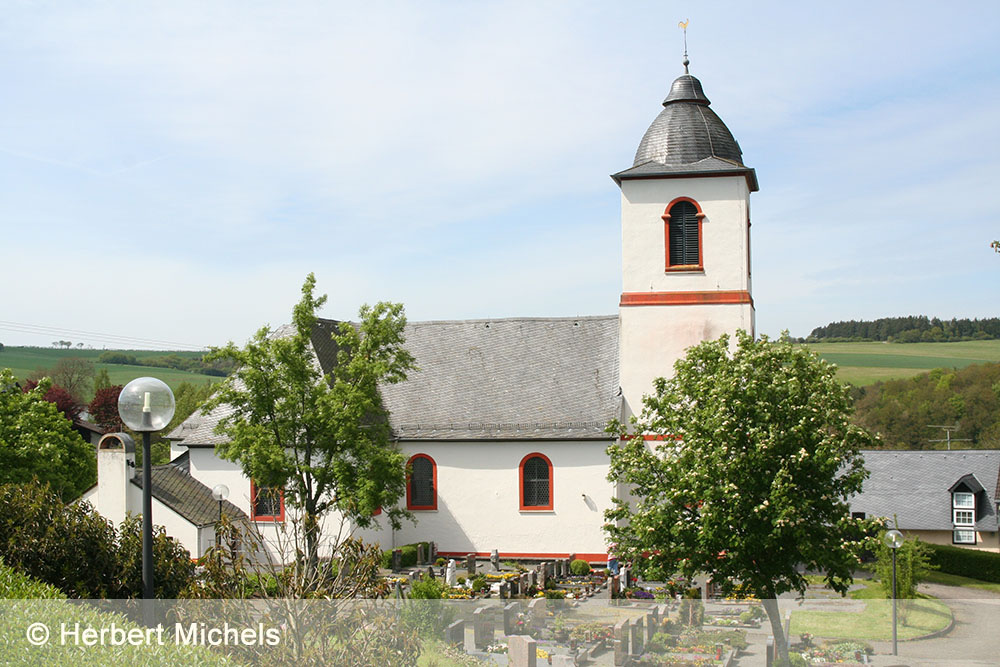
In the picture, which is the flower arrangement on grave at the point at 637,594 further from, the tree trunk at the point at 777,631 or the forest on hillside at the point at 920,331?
the forest on hillside at the point at 920,331

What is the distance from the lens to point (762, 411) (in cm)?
1766

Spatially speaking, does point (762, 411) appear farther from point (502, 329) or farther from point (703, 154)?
point (502, 329)

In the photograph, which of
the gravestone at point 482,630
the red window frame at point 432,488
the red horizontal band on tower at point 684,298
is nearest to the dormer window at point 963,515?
the red horizontal band on tower at point 684,298

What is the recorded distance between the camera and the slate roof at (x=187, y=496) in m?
27.5

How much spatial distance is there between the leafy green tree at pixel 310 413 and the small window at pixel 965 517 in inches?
1051

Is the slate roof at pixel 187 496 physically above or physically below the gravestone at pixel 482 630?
above

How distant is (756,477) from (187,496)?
18329 mm

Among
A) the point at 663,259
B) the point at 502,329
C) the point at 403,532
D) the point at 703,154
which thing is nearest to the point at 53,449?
the point at 403,532

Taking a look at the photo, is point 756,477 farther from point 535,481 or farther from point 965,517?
point 965,517

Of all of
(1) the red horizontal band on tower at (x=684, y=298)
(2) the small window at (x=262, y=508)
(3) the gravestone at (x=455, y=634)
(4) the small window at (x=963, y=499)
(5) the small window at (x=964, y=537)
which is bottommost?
(5) the small window at (x=964, y=537)

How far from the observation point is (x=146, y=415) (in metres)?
10.2

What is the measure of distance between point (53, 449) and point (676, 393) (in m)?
23.0

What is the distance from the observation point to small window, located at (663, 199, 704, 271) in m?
29.1

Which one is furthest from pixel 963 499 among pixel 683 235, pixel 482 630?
pixel 482 630
